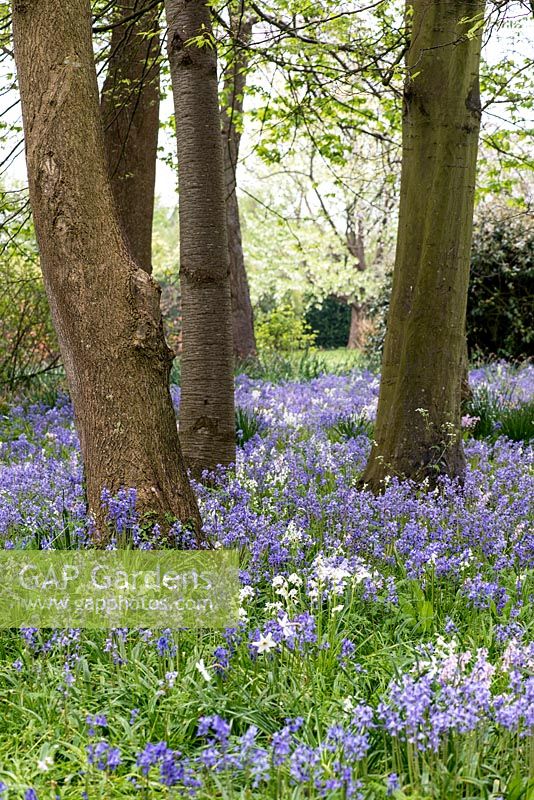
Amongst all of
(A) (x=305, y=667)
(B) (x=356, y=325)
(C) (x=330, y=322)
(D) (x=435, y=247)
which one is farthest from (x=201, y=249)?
(C) (x=330, y=322)

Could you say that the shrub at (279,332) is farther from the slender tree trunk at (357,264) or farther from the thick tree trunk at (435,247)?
the thick tree trunk at (435,247)

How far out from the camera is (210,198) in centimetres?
609

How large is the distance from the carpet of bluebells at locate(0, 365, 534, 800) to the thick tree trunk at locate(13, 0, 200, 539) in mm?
274

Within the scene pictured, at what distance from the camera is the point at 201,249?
608 cm

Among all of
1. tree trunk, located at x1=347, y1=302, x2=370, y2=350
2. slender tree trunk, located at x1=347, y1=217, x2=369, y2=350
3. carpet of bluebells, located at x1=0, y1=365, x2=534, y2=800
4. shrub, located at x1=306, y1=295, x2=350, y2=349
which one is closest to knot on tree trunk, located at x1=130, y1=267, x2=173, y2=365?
carpet of bluebells, located at x1=0, y1=365, x2=534, y2=800

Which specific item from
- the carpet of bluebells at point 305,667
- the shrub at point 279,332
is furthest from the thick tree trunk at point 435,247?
the shrub at point 279,332

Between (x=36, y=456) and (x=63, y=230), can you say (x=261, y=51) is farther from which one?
(x=36, y=456)

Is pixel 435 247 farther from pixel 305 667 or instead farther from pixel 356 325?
pixel 356 325

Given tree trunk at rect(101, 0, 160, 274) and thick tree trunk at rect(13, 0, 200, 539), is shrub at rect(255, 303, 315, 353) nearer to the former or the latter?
tree trunk at rect(101, 0, 160, 274)

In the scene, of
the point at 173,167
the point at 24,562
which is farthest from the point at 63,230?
the point at 173,167

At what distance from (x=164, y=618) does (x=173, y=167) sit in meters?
6.81

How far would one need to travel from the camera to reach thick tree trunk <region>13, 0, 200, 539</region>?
13.9 feet

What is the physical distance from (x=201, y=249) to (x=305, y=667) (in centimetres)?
371

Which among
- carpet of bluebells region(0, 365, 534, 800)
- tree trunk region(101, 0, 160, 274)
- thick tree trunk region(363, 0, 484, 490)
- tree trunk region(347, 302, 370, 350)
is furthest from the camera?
tree trunk region(347, 302, 370, 350)
